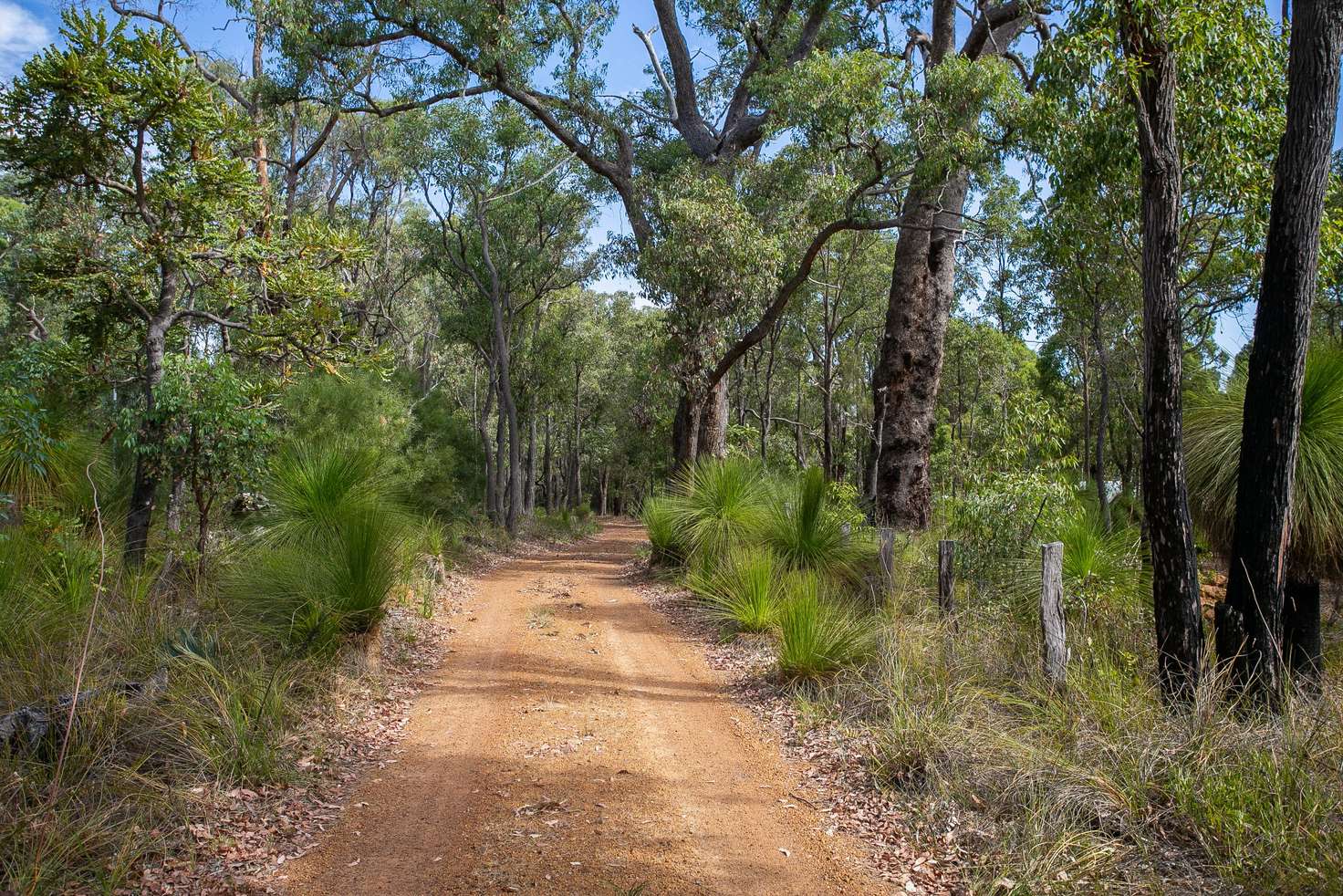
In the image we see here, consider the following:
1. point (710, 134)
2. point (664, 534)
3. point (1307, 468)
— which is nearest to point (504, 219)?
point (710, 134)

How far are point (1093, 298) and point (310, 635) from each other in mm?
18086

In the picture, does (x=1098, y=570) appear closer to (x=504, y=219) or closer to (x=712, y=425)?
(x=712, y=425)

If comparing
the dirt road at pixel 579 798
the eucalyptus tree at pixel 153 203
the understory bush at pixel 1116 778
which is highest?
the eucalyptus tree at pixel 153 203

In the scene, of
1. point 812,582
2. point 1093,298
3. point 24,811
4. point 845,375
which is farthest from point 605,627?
point 845,375

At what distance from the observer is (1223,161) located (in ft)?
23.8

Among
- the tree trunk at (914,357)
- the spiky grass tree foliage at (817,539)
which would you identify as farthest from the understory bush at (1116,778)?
the tree trunk at (914,357)

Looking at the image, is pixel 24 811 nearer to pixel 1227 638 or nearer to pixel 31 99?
pixel 31 99

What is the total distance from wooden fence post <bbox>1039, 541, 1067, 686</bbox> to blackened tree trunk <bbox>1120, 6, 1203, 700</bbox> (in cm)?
60

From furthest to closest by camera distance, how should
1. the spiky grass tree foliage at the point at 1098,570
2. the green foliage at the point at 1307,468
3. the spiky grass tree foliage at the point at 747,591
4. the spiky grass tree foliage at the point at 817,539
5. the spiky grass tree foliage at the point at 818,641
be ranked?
the spiky grass tree foliage at the point at 817,539 → the spiky grass tree foliage at the point at 747,591 → the spiky grass tree foliage at the point at 1098,570 → the spiky grass tree foliage at the point at 818,641 → the green foliage at the point at 1307,468

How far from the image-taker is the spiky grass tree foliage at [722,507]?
38.5 feet

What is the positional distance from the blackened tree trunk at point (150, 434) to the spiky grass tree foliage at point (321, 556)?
983 millimetres

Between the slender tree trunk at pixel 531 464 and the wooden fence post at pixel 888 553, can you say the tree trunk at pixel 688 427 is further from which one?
the slender tree trunk at pixel 531 464

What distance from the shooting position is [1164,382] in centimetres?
563

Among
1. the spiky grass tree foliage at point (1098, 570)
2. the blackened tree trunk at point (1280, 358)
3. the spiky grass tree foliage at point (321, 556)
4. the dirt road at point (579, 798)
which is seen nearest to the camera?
the dirt road at point (579, 798)
